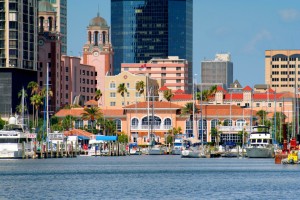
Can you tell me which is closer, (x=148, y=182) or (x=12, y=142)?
(x=148, y=182)

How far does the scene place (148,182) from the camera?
130 metres

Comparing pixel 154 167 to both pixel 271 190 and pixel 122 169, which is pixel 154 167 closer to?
pixel 122 169

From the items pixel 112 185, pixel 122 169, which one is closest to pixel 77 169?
pixel 122 169

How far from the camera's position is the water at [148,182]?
110 m

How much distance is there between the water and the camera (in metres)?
110

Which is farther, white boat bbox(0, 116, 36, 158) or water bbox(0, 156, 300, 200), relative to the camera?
white boat bbox(0, 116, 36, 158)

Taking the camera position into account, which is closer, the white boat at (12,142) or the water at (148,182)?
the water at (148,182)

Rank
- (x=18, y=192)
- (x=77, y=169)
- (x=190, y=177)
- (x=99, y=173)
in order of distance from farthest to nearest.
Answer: (x=77, y=169), (x=99, y=173), (x=190, y=177), (x=18, y=192)

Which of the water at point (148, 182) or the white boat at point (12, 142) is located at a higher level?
the white boat at point (12, 142)

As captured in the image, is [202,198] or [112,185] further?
[112,185]

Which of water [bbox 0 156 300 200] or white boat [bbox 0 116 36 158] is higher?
white boat [bbox 0 116 36 158]

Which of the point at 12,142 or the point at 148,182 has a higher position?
the point at 12,142

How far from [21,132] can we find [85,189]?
80196 millimetres

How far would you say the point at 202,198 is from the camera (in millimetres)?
106062
